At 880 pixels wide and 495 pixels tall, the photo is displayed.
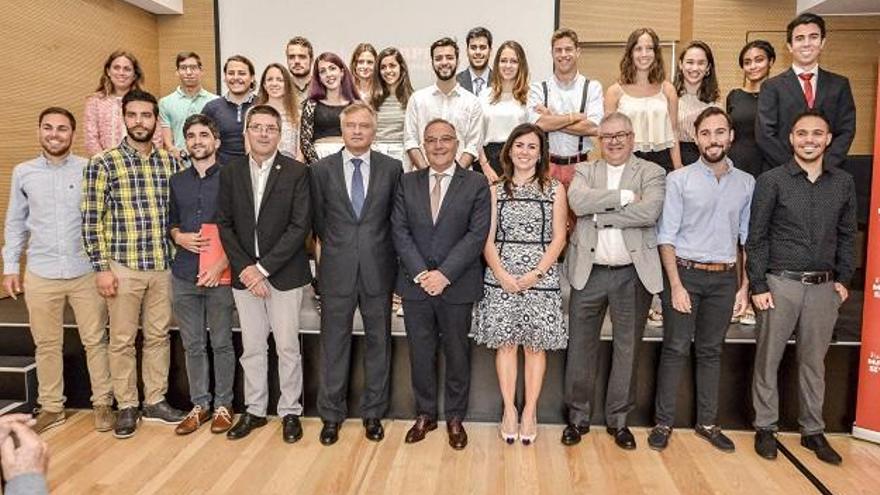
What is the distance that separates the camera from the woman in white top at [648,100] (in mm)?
3975

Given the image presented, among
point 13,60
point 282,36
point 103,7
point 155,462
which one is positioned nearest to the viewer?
point 155,462

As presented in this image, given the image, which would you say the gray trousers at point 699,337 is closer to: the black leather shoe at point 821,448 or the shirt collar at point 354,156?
the black leather shoe at point 821,448

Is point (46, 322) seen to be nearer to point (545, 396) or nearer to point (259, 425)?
point (259, 425)

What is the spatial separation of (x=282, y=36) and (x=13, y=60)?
108 inches

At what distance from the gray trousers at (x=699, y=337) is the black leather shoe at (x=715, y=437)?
3cm

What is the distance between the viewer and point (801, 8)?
744 cm

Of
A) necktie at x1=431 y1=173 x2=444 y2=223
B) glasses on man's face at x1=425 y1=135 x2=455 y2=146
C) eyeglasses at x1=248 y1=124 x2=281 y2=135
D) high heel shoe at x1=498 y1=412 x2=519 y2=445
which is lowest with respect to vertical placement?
high heel shoe at x1=498 y1=412 x2=519 y2=445

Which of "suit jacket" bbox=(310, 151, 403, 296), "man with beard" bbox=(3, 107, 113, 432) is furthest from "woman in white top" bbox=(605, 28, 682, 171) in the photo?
"man with beard" bbox=(3, 107, 113, 432)

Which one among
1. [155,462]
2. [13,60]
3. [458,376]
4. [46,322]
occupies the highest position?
[13,60]

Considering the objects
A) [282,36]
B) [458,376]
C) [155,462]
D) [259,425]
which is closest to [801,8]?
[282,36]

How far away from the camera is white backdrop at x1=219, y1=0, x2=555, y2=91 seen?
7.51 metres

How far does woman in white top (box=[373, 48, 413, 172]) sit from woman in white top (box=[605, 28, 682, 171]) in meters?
1.22

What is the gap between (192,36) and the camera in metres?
8.05

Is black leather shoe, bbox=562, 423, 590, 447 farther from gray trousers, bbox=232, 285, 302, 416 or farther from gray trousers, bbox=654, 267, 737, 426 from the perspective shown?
gray trousers, bbox=232, 285, 302, 416
